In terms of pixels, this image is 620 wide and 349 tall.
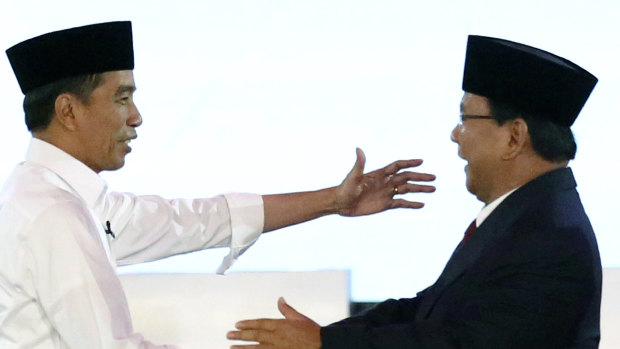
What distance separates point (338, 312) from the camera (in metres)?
3.87

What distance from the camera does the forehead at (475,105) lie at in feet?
9.13

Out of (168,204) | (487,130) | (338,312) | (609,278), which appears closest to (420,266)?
(338,312)

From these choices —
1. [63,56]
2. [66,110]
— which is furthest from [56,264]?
[63,56]

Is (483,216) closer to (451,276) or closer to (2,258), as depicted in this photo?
(451,276)

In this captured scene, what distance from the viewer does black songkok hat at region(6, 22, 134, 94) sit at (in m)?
2.86

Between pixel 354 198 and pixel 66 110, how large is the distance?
0.84 metres

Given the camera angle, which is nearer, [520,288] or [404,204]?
[520,288]

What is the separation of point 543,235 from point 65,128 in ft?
3.56

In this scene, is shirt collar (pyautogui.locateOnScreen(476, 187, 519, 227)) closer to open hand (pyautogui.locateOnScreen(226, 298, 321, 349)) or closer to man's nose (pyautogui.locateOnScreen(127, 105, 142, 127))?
open hand (pyautogui.locateOnScreen(226, 298, 321, 349))

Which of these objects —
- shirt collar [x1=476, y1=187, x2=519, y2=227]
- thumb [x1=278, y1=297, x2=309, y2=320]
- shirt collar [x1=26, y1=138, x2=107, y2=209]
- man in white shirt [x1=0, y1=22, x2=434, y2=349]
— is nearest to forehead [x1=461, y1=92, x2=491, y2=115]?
shirt collar [x1=476, y1=187, x2=519, y2=227]

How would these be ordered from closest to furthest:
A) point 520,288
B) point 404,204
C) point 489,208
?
point 520,288 < point 489,208 < point 404,204

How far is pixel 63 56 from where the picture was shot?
2850 millimetres

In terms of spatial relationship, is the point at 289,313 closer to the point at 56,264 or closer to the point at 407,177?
the point at 56,264

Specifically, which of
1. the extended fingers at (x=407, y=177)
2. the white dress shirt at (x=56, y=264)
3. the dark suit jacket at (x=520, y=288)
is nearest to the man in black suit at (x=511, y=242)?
the dark suit jacket at (x=520, y=288)
